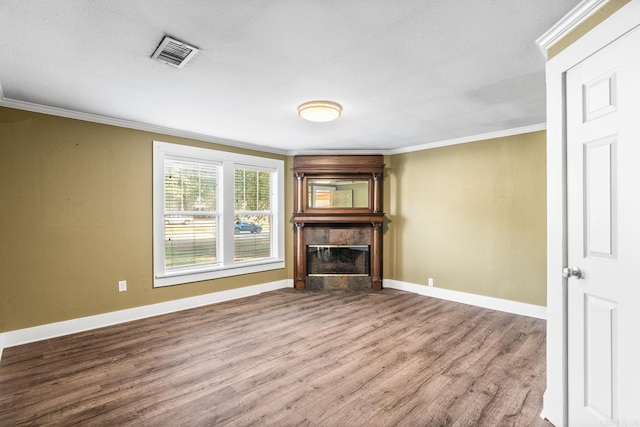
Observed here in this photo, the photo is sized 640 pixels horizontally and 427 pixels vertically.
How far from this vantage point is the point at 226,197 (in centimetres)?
474

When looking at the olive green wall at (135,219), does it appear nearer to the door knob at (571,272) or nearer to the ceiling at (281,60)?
the ceiling at (281,60)

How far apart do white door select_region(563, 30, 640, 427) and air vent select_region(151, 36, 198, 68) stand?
94.6 inches

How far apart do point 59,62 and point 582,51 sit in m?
3.45

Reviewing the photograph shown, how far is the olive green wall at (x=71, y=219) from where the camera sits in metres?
3.11

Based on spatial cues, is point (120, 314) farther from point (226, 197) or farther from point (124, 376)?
point (226, 197)

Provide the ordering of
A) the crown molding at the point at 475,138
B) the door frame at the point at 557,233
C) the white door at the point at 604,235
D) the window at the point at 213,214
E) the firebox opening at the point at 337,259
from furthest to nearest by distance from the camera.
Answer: the firebox opening at the point at 337,259 < the window at the point at 213,214 < the crown molding at the point at 475,138 < the door frame at the point at 557,233 < the white door at the point at 604,235

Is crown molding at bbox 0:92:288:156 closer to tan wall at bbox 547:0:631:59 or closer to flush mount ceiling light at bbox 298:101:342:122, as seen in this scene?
flush mount ceiling light at bbox 298:101:342:122

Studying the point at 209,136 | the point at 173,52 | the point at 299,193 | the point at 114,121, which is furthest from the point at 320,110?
the point at 114,121

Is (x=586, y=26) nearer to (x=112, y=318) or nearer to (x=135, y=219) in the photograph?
(x=135, y=219)

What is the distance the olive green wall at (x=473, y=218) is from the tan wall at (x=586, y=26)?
2366 mm

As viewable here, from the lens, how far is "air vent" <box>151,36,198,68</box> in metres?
2.03

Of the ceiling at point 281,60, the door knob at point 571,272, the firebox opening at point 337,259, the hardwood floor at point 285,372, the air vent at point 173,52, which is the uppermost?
the ceiling at point 281,60

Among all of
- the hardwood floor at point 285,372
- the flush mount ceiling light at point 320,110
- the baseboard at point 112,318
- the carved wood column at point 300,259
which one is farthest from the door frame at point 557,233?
the baseboard at point 112,318

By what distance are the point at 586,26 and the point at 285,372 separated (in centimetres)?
306
